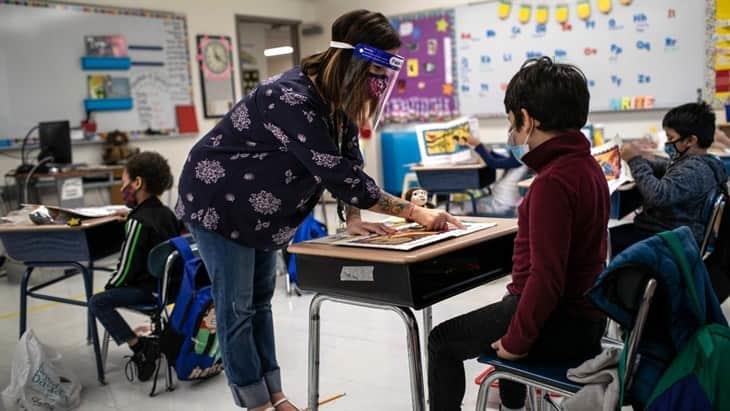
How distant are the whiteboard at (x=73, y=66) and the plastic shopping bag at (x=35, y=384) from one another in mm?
3659

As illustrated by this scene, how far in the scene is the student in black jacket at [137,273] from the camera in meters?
2.50

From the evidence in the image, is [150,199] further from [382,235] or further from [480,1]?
[480,1]

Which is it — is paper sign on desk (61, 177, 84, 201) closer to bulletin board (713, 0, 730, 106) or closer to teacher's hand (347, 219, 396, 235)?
teacher's hand (347, 219, 396, 235)

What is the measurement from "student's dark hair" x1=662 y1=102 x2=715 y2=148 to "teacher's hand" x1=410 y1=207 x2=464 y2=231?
4.26 ft

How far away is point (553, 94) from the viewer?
1.41 meters

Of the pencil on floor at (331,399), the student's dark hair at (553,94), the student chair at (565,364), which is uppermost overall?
the student's dark hair at (553,94)

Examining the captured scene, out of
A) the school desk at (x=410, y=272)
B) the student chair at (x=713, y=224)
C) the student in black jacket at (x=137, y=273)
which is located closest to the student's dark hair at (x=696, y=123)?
the student chair at (x=713, y=224)

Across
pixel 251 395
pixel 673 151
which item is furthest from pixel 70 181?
pixel 673 151

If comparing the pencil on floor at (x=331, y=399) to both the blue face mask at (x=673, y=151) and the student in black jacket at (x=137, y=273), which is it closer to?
the student in black jacket at (x=137, y=273)

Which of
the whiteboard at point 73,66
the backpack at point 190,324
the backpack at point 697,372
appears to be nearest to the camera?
the backpack at point 697,372

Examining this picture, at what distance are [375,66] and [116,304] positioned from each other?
1.52 m

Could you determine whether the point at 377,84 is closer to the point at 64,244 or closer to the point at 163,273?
the point at 163,273

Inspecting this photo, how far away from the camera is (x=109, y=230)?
2766 mm

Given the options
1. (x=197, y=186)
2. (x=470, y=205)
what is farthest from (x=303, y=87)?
(x=470, y=205)
